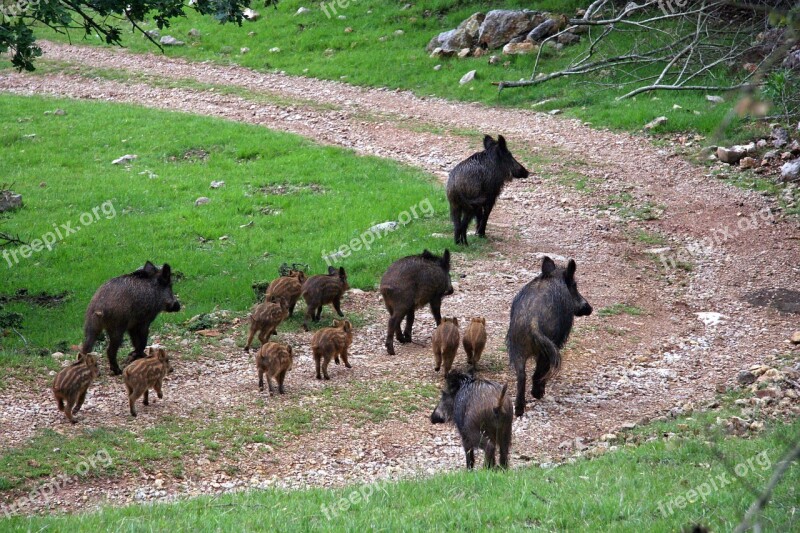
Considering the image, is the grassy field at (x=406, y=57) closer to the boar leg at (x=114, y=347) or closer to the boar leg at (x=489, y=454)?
the boar leg at (x=489, y=454)

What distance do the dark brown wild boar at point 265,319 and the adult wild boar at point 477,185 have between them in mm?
4792

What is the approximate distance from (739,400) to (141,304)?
22.9ft

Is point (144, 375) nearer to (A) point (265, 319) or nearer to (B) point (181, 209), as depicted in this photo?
(A) point (265, 319)

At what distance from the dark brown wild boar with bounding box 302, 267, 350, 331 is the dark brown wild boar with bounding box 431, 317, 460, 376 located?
2035mm

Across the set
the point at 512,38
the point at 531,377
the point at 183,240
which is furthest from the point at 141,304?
the point at 512,38

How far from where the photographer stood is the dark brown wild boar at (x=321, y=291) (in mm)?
12336

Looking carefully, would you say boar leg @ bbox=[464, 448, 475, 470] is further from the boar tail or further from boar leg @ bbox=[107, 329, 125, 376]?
boar leg @ bbox=[107, 329, 125, 376]

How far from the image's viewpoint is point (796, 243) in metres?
15.2

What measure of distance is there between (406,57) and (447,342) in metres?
18.3

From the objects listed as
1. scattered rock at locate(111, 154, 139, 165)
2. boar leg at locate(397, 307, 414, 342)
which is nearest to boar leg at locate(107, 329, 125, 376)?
boar leg at locate(397, 307, 414, 342)

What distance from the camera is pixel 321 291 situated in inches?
486

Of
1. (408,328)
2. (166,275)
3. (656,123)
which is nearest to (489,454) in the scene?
(408,328)

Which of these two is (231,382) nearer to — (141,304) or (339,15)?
(141,304)

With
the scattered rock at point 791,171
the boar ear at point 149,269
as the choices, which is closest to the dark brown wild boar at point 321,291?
the boar ear at point 149,269
